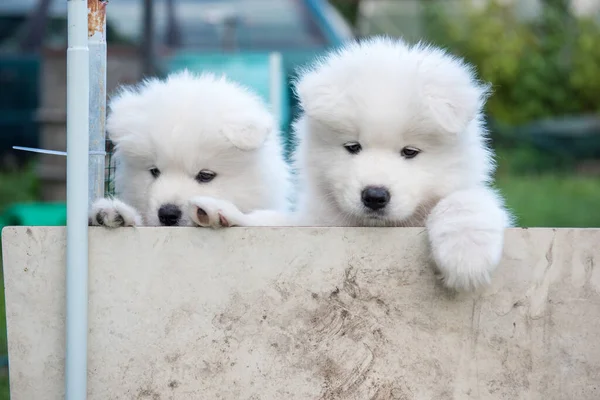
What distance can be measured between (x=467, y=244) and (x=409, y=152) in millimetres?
666

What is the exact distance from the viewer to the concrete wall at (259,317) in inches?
123

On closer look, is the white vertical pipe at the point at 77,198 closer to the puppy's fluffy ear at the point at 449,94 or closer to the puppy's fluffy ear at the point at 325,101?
the puppy's fluffy ear at the point at 325,101

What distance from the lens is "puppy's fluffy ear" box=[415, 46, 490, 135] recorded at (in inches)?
134

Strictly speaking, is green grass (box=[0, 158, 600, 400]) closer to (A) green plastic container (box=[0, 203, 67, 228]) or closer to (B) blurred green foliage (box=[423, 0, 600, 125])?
(A) green plastic container (box=[0, 203, 67, 228])

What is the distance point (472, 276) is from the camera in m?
2.95

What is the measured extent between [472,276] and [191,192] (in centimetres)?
158

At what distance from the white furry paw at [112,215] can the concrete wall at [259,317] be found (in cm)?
5

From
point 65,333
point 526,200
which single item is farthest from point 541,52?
point 65,333

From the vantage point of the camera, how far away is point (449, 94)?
347 centimetres

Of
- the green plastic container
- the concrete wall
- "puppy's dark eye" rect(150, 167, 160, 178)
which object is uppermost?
the green plastic container

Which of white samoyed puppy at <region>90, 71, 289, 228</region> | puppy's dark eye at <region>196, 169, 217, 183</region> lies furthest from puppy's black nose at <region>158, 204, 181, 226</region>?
puppy's dark eye at <region>196, 169, 217, 183</region>

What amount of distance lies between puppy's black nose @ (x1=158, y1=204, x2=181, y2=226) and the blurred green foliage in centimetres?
1370

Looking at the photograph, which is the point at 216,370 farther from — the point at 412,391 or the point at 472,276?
the point at 472,276

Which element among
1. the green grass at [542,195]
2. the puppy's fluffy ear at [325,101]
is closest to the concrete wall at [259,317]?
the puppy's fluffy ear at [325,101]
